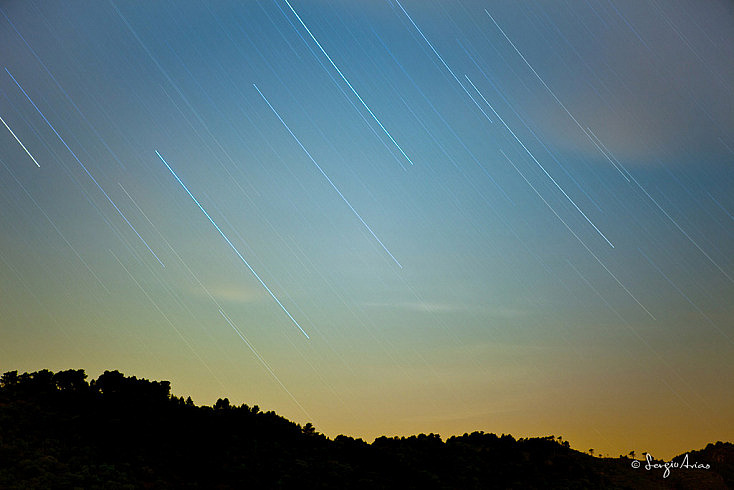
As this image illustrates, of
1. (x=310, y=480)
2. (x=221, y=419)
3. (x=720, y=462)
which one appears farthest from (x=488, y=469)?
(x=720, y=462)

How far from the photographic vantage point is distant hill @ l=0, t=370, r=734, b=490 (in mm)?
36438

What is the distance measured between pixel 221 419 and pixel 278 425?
4237 millimetres

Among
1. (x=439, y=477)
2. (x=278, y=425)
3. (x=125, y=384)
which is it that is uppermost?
(x=125, y=384)

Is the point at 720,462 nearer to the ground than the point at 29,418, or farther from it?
nearer to the ground

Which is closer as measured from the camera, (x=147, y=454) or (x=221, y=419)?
(x=147, y=454)

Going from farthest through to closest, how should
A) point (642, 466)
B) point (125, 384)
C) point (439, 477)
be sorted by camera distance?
point (642, 466) → point (125, 384) → point (439, 477)

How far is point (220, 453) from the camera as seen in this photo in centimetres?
4144

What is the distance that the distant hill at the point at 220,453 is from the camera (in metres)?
36.4

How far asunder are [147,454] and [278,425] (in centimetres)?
1087

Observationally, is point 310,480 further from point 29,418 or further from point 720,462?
point 720,462

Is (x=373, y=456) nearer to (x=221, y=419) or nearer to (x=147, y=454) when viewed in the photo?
(x=221, y=419)

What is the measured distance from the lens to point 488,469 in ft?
154

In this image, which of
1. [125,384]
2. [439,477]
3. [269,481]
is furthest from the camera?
[125,384]

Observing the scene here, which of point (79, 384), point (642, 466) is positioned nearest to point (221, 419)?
point (79, 384)
